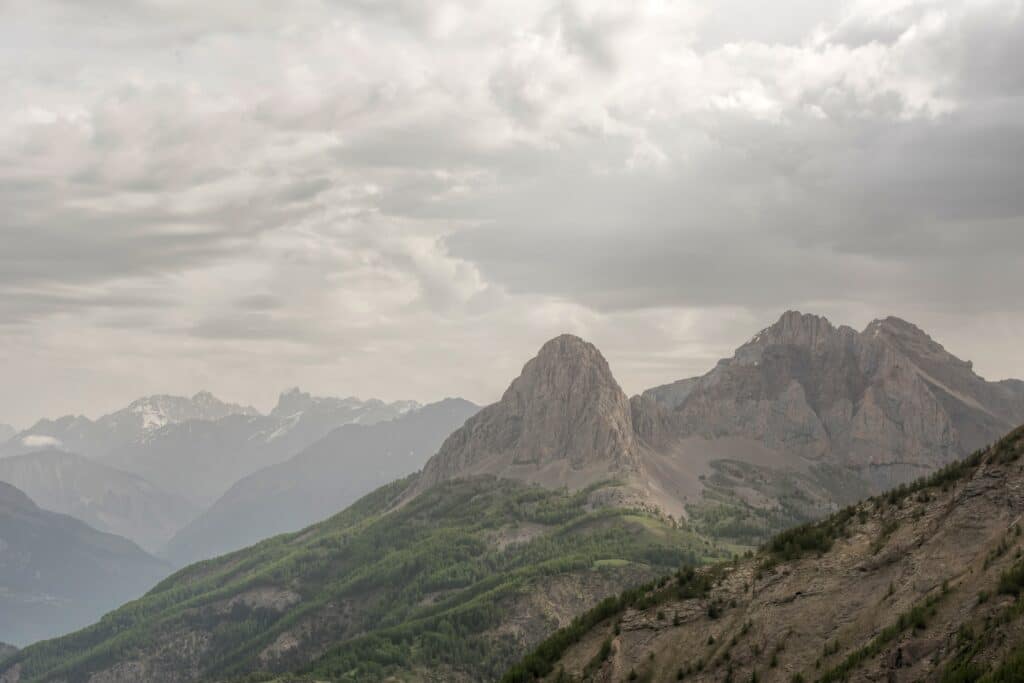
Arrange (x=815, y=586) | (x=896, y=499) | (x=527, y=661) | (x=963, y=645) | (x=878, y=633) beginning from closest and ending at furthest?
(x=963, y=645) → (x=878, y=633) → (x=815, y=586) → (x=896, y=499) → (x=527, y=661)

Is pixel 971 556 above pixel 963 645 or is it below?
above

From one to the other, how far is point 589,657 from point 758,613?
91.3ft

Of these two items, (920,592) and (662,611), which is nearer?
(920,592)

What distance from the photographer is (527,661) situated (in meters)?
164

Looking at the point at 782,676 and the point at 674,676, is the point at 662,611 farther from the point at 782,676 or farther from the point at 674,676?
the point at 782,676

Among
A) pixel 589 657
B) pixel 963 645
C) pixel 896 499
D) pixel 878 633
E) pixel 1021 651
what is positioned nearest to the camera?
pixel 1021 651

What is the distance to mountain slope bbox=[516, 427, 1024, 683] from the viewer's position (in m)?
95.6

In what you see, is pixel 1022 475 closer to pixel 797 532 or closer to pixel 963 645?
pixel 963 645

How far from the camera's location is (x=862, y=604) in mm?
113438

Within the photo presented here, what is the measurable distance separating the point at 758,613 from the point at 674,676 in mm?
12745

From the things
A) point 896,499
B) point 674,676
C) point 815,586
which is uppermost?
point 896,499

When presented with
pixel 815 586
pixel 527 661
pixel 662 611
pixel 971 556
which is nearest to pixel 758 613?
pixel 815 586

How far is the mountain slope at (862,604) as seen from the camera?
3765 inches

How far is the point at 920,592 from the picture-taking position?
352 ft
